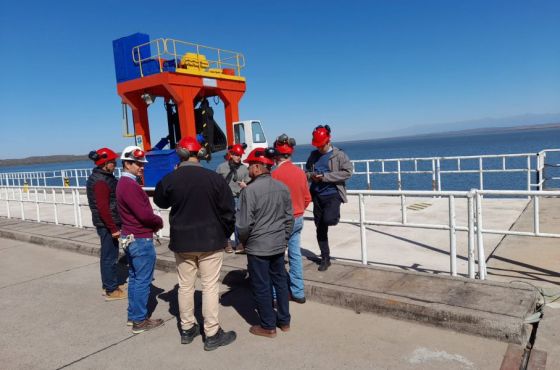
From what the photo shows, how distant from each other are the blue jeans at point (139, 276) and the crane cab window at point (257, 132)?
9503mm

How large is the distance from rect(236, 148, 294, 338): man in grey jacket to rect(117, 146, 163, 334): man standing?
0.98 metres

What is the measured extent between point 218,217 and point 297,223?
1007 mm

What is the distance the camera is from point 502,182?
25984 mm

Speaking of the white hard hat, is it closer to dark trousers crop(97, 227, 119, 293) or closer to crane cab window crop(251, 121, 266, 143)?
dark trousers crop(97, 227, 119, 293)

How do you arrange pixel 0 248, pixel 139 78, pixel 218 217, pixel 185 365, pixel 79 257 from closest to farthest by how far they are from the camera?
pixel 185 365 < pixel 218 217 < pixel 79 257 < pixel 0 248 < pixel 139 78

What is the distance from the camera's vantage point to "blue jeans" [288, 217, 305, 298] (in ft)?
13.9

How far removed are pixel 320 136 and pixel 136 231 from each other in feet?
7.04

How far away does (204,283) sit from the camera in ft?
11.6

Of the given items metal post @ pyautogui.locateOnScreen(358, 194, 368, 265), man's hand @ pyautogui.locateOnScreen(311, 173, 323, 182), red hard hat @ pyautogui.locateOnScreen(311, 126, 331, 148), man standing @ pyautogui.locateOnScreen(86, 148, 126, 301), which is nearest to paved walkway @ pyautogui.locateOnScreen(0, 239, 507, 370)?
man standing @ pyautogui.locateOnScreen(86, 148, 126, 301)

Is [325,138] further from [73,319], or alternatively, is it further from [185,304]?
[73,319]

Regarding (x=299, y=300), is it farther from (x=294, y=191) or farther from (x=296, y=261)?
(x=294, y=191)

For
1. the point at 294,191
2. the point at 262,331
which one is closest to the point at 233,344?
the point at 262,331

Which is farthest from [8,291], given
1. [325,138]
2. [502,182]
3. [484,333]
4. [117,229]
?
[502,182]

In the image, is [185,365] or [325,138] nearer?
[185,365]
